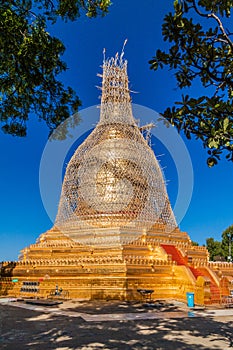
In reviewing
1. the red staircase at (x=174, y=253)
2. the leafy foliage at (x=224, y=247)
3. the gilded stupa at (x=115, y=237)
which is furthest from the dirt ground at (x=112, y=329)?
the leafy foliage at (x=224, y=247)

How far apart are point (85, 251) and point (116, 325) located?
39.4 ft

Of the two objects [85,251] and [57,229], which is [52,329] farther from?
[57,229]

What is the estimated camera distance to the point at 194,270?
62.6 feet

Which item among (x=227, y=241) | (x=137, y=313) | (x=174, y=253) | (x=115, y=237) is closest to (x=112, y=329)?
(x=137, y=313)

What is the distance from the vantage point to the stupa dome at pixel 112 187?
24.6 meters

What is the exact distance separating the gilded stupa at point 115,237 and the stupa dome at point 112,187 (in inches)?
3.0

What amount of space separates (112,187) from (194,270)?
9465 mm

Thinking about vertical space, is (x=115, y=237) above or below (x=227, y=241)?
below

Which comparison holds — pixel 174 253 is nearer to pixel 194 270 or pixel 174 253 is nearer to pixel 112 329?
pixel 194 270

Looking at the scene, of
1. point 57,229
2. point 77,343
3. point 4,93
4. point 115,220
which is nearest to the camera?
point 77,343

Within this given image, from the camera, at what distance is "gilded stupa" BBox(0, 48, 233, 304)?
1750 centimetres

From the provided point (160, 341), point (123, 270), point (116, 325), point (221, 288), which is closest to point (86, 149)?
point (123, 270)

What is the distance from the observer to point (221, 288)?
1742 centimetres

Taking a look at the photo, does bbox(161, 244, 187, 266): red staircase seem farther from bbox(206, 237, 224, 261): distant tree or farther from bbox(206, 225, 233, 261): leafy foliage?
bbox(206, 237, 224, 261): distant tree
